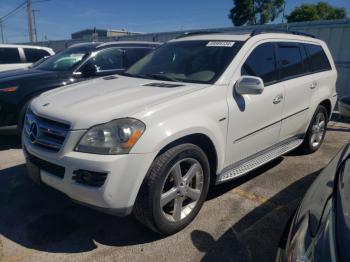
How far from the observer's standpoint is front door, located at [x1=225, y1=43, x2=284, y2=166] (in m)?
3.10

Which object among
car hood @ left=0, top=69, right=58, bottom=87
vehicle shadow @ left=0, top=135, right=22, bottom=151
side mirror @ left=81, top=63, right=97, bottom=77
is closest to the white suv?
side mirror @ left=81, top=63, right=97, bottom=77

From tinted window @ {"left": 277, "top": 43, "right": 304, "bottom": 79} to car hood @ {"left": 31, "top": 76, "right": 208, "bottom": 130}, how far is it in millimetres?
1441

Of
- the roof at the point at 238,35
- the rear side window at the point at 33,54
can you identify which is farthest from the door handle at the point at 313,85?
the rear side window at the point at 33,54

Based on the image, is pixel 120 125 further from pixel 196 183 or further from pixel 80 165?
pixel 196 183

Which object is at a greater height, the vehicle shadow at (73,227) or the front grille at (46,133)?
the front grille at (46,133)

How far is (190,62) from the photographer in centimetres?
352

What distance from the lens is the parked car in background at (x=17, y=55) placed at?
8680 millimetres

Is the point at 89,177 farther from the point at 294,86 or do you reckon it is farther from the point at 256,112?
the point at 294,86

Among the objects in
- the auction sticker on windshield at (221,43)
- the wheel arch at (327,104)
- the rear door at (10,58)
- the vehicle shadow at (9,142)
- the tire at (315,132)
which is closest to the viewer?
the auction sticker on windshield at (221,43)

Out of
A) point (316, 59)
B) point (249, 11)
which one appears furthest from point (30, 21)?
point (316, 59)

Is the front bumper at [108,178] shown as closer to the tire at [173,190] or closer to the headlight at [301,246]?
the tire at [173,190]

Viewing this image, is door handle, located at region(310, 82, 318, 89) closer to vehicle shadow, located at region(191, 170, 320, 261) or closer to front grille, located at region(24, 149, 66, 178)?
vehicle shadow, located at region(191, 170, 320, 261)

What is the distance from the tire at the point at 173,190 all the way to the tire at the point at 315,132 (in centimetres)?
249

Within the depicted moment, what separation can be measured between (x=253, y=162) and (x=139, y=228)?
1.47 meters
